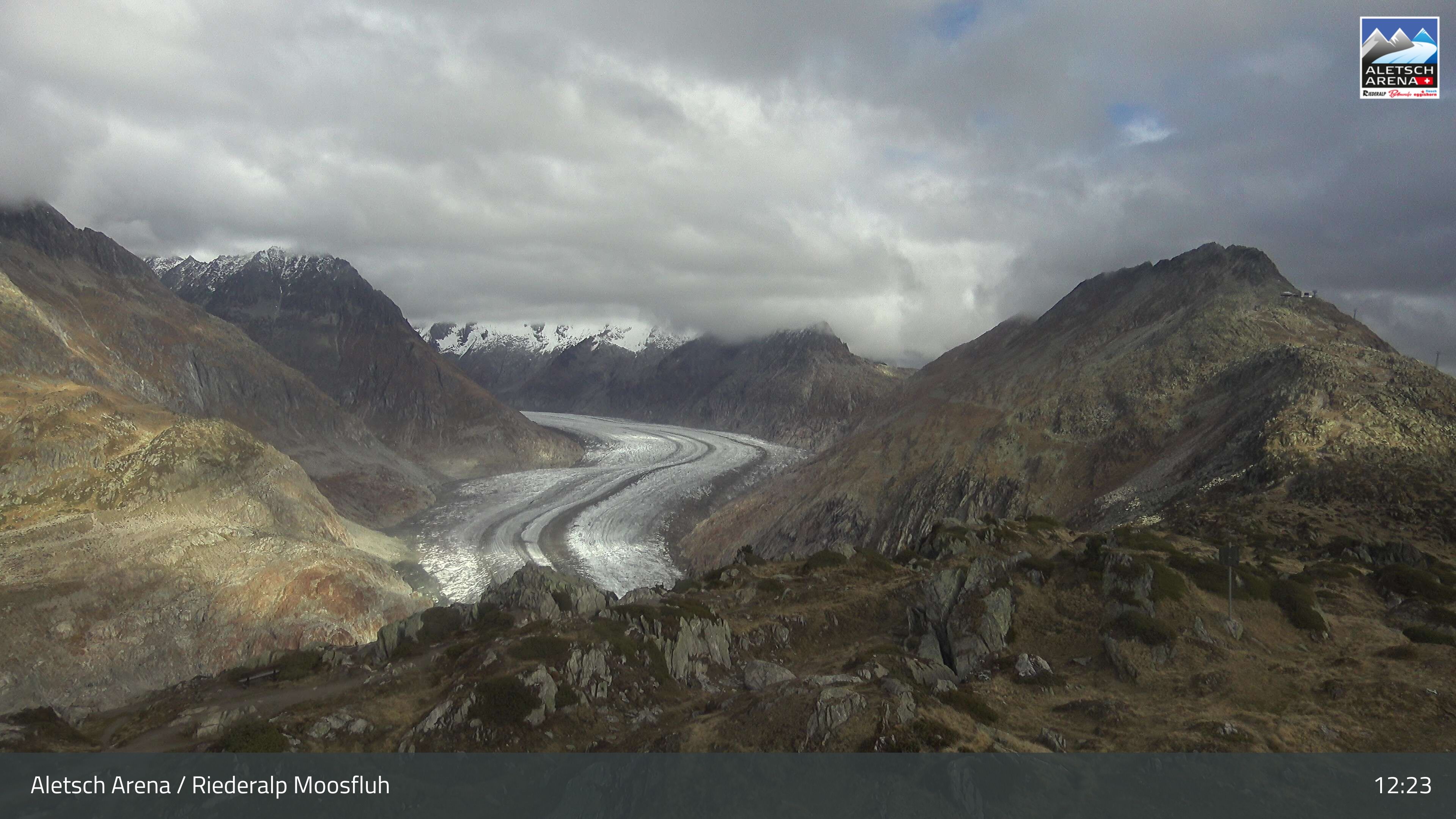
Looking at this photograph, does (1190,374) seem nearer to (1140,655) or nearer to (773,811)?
(1140,655)

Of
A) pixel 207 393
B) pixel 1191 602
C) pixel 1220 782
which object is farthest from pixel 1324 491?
pixel 207 393

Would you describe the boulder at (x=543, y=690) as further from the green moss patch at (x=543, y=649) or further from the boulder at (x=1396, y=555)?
the boulder at (x=1396, y=555)

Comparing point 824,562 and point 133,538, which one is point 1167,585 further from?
point 133,538

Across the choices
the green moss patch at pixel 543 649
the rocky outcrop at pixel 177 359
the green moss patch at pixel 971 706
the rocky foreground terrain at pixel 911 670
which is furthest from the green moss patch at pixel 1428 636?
the rocky outcrop at pixel 177 359

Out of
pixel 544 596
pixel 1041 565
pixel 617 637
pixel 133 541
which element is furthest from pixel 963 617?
pixel 133 541

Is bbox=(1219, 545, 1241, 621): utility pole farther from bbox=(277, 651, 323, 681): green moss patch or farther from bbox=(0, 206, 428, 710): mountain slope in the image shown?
bbox=(0, 206, 428, 710): mountain slope

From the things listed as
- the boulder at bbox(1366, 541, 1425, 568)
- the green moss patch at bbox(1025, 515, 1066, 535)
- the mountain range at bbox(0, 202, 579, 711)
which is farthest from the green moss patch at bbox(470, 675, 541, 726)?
the boulder at bbox(1366, 541, 1425, 568)
